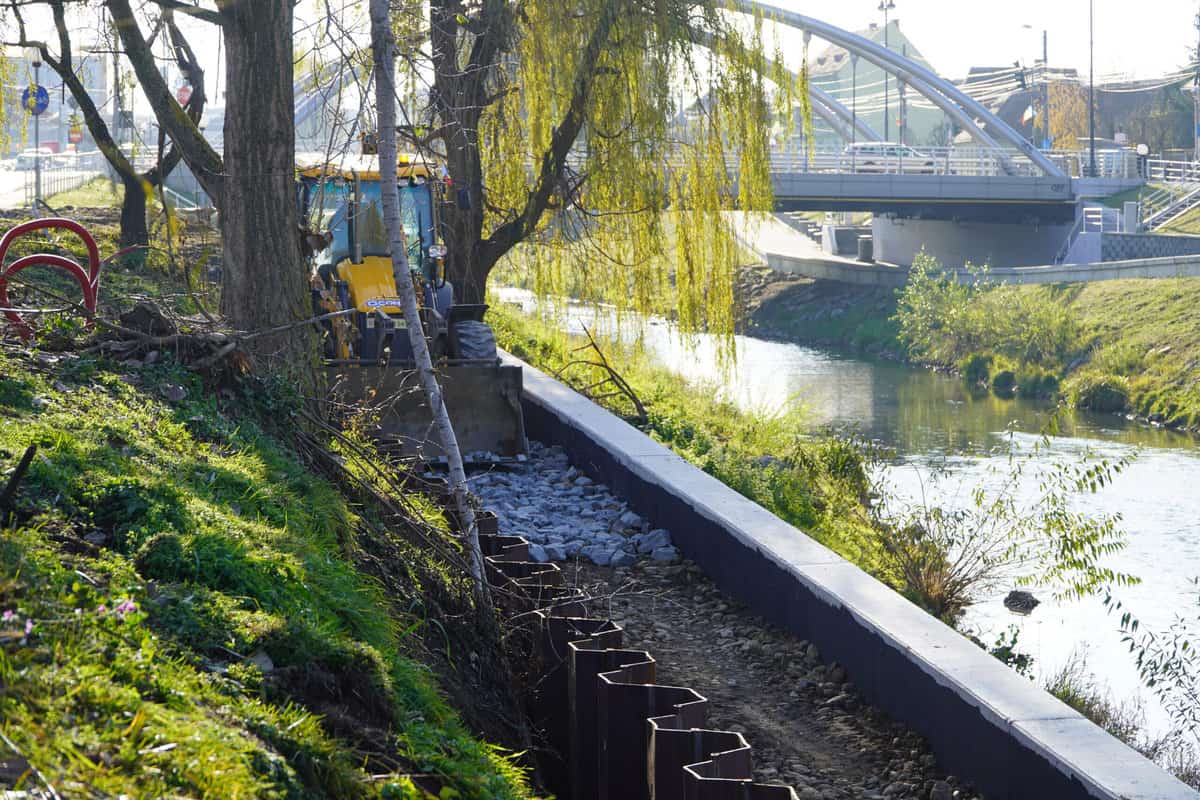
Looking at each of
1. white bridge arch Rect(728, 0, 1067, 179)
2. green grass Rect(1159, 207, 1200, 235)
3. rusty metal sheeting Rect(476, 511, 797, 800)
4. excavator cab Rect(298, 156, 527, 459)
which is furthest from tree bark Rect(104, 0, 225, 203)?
green grass Rect(1159, 207, 1200, 235)

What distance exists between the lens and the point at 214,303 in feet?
39.7

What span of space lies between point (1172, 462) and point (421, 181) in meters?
14.1

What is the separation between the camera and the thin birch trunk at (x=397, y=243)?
19.8ft

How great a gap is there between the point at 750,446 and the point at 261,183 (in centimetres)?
877

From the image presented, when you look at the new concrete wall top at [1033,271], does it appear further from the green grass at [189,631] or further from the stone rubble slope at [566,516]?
the green grass at [189,631]

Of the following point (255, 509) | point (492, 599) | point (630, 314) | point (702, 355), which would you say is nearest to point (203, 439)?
point (255, 509)

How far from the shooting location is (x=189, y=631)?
3992mm

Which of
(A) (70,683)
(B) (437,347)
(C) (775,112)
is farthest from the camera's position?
(C) (775,112)

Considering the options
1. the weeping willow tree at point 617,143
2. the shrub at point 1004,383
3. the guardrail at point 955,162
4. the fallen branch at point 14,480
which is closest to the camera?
the fallen branch at point 14,480

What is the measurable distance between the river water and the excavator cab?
405 cm

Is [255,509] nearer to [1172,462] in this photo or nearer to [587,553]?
[587,553]

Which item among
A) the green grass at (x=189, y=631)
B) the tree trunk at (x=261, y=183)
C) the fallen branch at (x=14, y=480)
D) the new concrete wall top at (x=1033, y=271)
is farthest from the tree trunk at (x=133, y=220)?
the new concrete wall top at (x=1033, y=271)

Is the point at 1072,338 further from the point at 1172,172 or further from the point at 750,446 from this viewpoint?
the point at 1172,172

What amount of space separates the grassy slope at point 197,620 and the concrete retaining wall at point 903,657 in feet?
6.08
